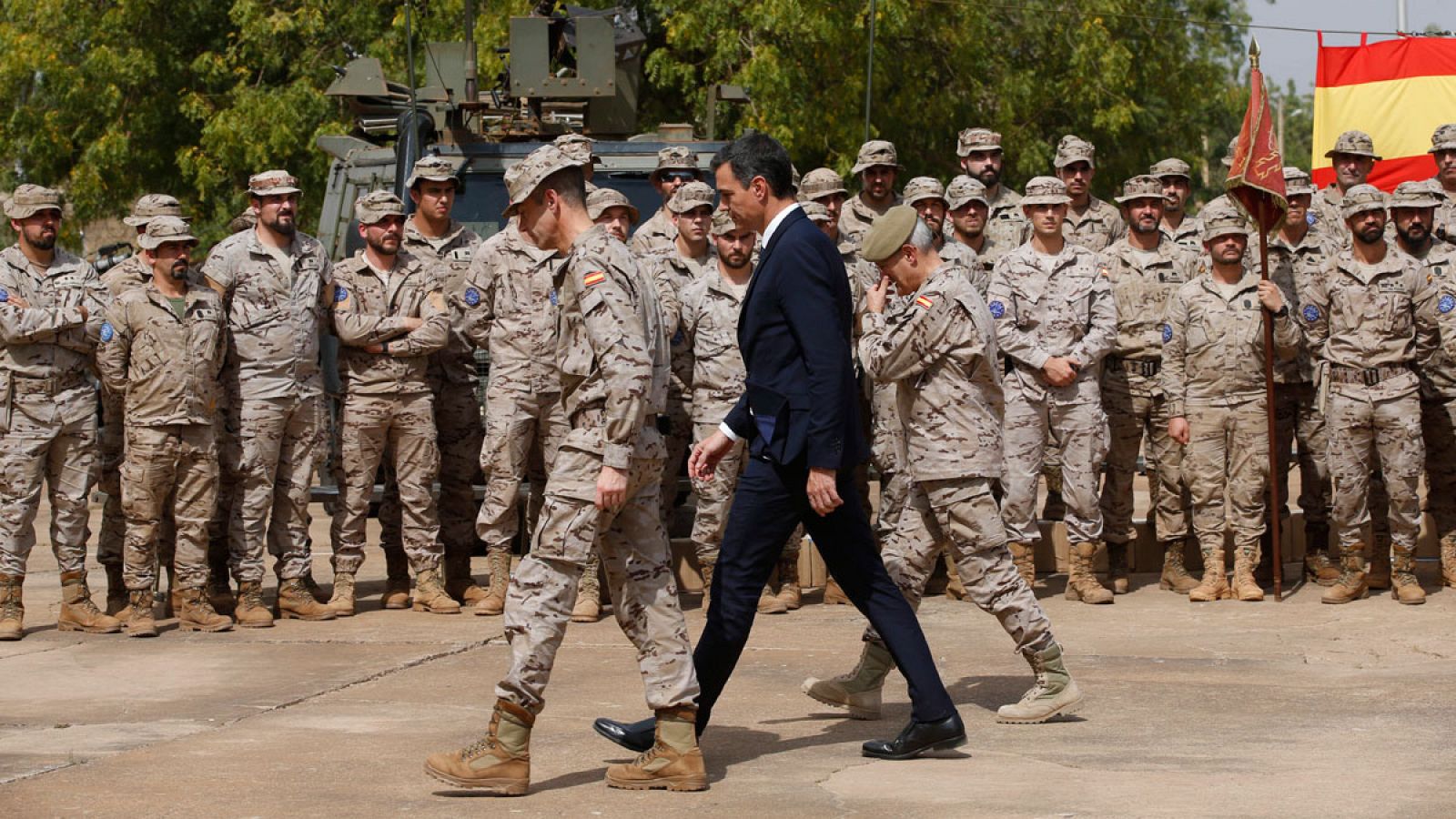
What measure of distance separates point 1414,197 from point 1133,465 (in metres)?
2.06

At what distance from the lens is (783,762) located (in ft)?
22.4

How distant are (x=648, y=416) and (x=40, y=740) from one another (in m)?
2.60

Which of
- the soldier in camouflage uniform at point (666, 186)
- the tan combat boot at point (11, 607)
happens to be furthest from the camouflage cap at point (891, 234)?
the tan combat boot at point (11, 607)

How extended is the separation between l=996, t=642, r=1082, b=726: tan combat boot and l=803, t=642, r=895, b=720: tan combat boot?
19.4 inches

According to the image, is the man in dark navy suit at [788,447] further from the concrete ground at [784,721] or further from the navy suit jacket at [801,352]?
the concrete ground at [784,721]

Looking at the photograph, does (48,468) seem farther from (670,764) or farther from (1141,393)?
(1141,393)

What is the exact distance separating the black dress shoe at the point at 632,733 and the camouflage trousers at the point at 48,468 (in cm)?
421

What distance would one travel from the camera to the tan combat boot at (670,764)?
636 cm

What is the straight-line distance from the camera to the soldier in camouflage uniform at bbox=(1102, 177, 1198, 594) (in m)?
11.1

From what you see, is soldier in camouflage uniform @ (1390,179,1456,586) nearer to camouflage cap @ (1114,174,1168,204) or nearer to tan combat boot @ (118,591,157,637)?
camouflage cap @ (1114,174,1168,204)

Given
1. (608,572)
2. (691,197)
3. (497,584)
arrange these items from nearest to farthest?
(608,572) < (497,584) < (691,197)

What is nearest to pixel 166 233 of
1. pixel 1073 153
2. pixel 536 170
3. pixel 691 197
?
pixel 691 197

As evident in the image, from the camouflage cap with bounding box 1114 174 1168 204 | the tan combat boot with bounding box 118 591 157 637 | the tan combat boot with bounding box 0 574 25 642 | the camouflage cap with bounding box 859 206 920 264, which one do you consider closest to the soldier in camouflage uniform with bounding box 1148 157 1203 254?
the camouflage cap with bounding box 1114 174 1168 204

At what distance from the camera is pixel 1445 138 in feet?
38.8
